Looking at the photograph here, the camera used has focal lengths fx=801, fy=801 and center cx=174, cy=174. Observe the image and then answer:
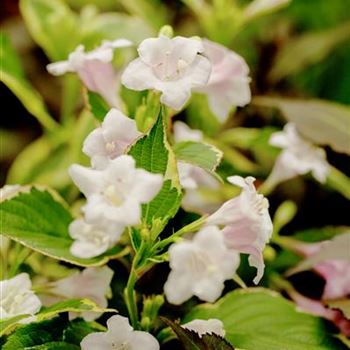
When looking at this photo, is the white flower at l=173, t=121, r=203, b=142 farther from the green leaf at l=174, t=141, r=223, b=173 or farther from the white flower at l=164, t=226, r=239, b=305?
the white flower at l=164, t=226, r=239, b=305

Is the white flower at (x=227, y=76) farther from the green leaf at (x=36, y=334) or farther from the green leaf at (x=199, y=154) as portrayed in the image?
the green leaf at (x=36, y=334)

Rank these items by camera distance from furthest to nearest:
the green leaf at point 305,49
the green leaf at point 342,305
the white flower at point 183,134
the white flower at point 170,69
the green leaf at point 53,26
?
1. the green leaf at point 305,49
2. the green leaf at point 53,26
3. the white flower at point 183,134
4. the green leaf at point 342,305
5. the white flower at point 170,69

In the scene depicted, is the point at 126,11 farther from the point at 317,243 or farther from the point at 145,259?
the point at 145,259

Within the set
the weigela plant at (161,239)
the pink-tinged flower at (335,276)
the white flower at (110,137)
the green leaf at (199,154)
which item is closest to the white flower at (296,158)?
the weigela plant at (161,239)

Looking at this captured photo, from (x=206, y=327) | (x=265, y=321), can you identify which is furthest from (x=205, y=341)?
(x=265, y=321)

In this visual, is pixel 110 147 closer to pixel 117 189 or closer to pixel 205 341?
pixel 117 189

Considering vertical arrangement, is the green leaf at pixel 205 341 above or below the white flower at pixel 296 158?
above

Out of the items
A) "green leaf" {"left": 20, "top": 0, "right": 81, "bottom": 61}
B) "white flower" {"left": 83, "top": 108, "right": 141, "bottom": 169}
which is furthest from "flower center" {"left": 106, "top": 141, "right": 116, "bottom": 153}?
"green leaf" {"left": 20, "top": 0, "right": 81, "bottom": 61}

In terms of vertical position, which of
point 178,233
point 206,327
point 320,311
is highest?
point 178,233
